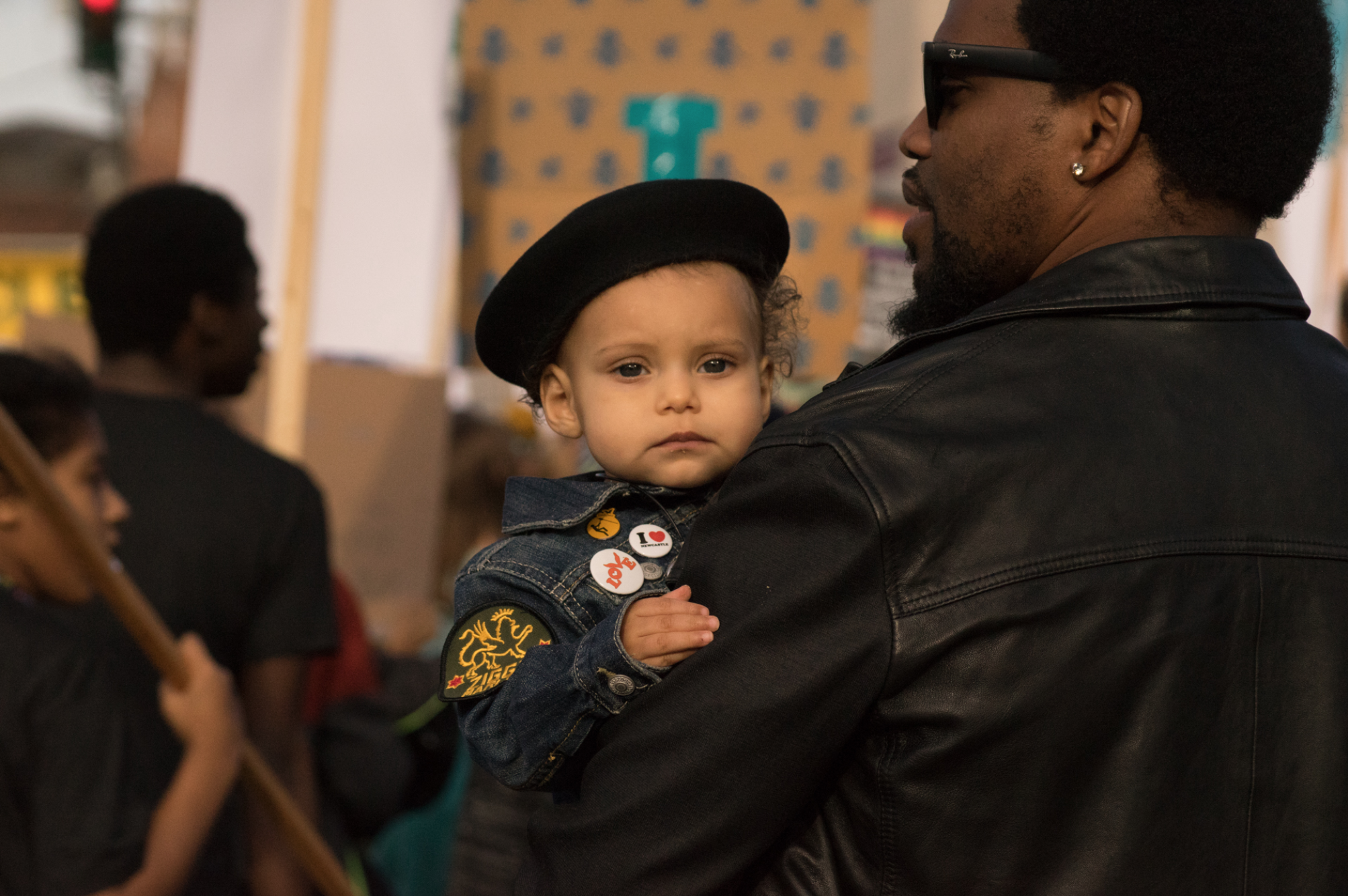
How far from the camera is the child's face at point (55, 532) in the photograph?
9.44 feet

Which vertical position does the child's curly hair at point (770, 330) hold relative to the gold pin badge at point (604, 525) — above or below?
above

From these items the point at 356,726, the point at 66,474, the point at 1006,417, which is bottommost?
the point at 356,726

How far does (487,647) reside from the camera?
1828 mm

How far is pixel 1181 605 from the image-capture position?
140 cm

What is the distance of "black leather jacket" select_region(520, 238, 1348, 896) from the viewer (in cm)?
138

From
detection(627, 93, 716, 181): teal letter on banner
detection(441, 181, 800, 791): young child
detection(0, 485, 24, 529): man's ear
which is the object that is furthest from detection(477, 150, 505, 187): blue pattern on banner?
detection(441, 181, 800, 791): young child

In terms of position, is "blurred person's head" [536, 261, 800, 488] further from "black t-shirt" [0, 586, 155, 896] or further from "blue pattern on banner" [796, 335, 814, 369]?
"blue pattern on banner" [796, 335, 814, 369]

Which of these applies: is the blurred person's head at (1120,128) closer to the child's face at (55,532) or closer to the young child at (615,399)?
the young child at (615,399)

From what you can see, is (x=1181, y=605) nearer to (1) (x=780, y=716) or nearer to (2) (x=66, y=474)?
(1) (x=780, y=716)

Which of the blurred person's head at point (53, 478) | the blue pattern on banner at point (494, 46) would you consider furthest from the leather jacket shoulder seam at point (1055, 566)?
the blue pattern on banner at point (494, 46)

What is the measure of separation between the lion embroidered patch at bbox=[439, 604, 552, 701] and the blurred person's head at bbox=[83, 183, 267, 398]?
72.1 inches

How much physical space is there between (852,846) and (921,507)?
14.4 inches

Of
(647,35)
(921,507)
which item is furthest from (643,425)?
(647,35)

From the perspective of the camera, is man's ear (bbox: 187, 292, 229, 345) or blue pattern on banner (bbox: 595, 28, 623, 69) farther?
blue pattern on banner (bbox: 595, 28, 623, 69)
